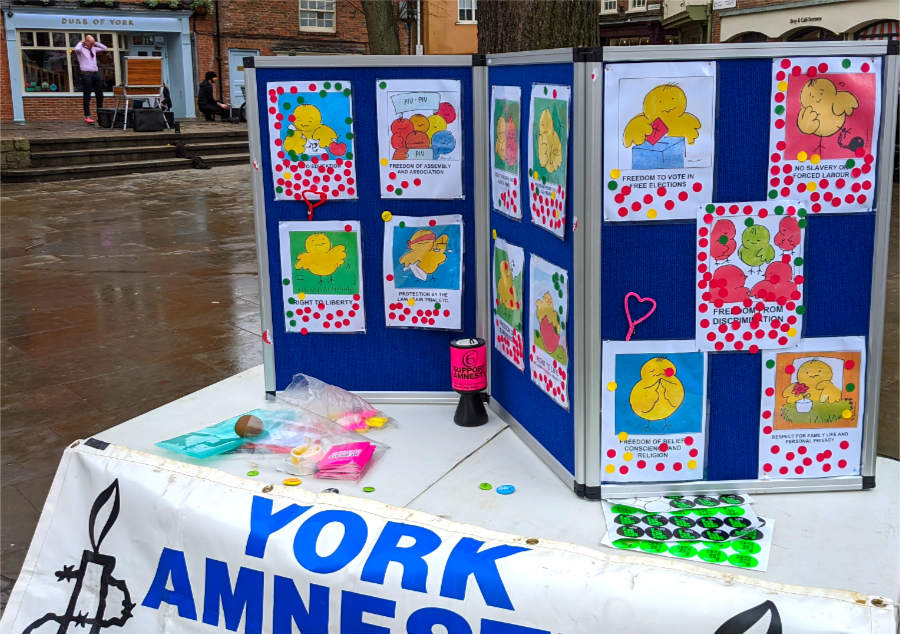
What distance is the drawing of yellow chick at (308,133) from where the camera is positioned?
149 inches

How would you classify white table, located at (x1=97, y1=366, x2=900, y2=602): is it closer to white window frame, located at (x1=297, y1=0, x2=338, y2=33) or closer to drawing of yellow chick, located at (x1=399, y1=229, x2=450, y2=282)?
drawing of yellow chick, located at (x1=399, y1=229, x2=450, y2=282)

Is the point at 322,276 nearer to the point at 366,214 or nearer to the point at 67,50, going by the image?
the point at 366,214

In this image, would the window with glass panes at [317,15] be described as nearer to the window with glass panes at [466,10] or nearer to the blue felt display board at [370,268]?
the window with glass panes at [466,10]

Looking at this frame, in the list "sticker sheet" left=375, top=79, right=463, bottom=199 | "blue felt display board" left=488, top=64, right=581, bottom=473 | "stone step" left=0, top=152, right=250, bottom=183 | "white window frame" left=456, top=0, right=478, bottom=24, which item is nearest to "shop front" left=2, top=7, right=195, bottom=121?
"stone step" left=0, top=152, right=250, bottom=183

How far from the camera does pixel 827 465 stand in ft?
10.4

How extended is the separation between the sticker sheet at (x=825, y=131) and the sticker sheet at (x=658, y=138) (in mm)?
231

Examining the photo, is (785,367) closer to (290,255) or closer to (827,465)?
(827,465)

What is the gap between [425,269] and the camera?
3900 millimetres

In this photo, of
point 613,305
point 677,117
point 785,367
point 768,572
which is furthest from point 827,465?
point 677,117

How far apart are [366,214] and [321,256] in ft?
0.91

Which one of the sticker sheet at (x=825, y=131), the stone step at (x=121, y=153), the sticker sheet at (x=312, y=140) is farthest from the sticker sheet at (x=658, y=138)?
the stone step at (x=121, y=153)

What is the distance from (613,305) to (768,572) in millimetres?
958

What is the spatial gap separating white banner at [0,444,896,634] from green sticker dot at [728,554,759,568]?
1.97ft

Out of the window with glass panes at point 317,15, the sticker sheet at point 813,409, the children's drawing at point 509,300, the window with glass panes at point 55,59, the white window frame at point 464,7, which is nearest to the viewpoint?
the sticker sheet at point 813,409
